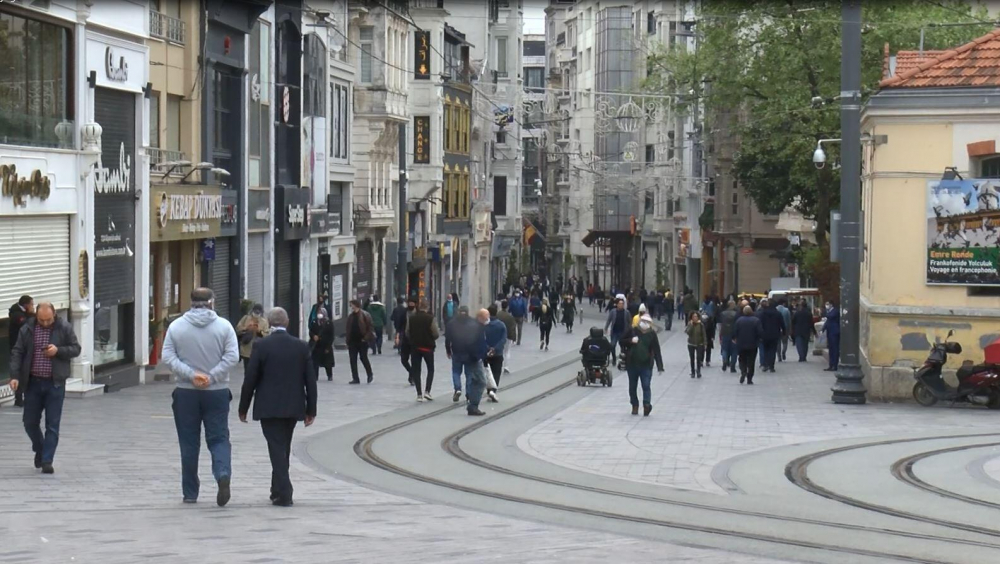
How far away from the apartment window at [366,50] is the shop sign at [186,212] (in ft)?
60.7

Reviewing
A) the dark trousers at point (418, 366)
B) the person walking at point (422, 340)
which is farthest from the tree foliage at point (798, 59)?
the dark trousers at point (418, 366)

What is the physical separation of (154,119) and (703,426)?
1382 cm

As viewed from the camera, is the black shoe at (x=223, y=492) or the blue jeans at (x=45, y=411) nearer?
the black shoe at (x=223, y=492)

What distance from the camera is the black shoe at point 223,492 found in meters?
12.5

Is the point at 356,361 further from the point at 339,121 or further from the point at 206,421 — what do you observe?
the point at 339,121

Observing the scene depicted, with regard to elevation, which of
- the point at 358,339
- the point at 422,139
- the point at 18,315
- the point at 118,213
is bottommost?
the point at 358,339

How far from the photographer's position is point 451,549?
35.8 feet

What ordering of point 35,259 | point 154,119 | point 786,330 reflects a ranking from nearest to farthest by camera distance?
point 35,259, point 154,119, point 786,330

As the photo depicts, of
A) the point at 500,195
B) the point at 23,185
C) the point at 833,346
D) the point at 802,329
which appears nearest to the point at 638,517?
the point at 23,185

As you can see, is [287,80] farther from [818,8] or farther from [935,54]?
[935,54]

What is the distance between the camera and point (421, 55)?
6034 cm

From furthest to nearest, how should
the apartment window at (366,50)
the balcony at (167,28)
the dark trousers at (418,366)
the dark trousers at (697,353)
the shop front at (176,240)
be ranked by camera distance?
the apartment window at (366,50) → the dark trousers at (697,353) → the shop front at (176,240) → the balcony at (167,28) → the dark trousers at (418,366)

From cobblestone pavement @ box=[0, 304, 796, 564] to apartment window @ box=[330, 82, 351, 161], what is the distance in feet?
102

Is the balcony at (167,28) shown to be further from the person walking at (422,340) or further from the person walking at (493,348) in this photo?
the person walking at (493,348)
